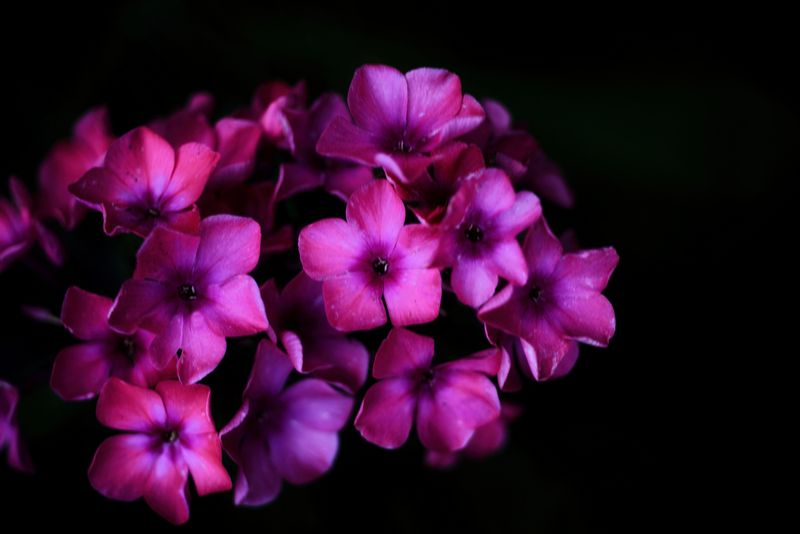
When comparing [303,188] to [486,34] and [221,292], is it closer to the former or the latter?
[221,292]

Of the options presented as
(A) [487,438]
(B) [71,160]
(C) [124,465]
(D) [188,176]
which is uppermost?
(D) [188,176]

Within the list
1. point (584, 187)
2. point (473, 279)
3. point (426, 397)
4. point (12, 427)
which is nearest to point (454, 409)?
point (426, 397)

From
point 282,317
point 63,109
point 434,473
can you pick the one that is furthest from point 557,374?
point 63,109

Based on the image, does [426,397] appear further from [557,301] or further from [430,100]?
[430,100]

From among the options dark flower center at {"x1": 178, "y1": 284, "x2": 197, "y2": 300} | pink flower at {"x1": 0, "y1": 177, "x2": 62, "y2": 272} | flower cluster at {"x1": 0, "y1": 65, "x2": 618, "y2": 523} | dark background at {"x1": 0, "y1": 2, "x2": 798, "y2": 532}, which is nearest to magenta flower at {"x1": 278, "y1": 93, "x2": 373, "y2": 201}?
flower cluster at {"x1": 0, "y1": 65, "x2": 618, "y2": 523}

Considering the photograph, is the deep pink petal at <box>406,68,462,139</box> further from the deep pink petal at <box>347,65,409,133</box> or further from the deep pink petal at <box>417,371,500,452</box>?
the deep pink petal at <box>417,371,500,452</box>
